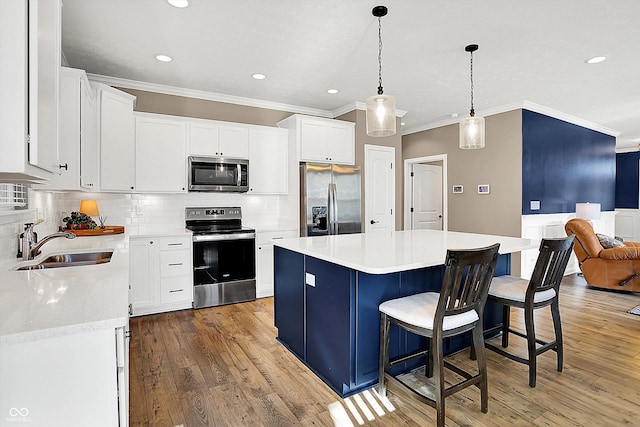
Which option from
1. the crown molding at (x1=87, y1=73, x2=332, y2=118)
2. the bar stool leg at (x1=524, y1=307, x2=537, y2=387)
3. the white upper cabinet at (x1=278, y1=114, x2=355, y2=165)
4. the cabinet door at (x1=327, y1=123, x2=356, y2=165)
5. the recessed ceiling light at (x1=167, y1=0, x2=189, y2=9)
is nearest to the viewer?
the bar stool leg at (x1=524, y1=307, x2=537, y2=387)

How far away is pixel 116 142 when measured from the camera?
354cm

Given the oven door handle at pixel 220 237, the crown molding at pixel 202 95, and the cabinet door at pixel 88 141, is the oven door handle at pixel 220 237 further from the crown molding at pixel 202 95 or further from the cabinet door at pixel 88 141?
the crown molding at pixel 202 95

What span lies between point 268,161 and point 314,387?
3083 millimetres

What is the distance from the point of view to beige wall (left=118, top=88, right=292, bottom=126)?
420 cm

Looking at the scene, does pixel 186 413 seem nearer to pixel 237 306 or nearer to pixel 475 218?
pixel 237 306

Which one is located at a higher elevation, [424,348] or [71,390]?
[71,390]

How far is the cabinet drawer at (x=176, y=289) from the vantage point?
3855 millimetres

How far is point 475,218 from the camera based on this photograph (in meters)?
5.63

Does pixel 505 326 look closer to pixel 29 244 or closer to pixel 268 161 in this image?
pixel 268 161

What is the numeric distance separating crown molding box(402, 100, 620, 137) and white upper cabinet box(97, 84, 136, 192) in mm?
4750

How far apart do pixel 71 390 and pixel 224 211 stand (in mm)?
3652

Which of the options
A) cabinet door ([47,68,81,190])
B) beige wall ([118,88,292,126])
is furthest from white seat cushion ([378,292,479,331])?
beige wall ([118,88,292,126])

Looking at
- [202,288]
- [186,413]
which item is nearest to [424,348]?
[186,413]

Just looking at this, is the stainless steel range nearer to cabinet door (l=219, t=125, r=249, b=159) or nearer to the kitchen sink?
cabinet door (l=219, t=125, r=249, b=159)
